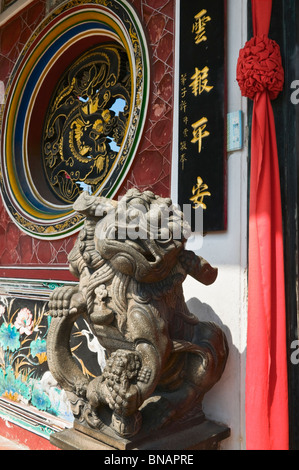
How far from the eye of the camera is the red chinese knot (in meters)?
1.85

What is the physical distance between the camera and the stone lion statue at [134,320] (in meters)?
1.54

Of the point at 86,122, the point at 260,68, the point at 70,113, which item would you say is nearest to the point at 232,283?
the point at 260,68

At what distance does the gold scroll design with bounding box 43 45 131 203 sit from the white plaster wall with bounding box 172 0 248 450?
1122 millimetres

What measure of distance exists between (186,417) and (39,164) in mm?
2533

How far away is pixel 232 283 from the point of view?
1.98 metres

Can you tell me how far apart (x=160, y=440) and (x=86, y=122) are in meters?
2.44

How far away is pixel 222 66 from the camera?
211cm

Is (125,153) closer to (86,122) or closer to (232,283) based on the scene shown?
(86,122)

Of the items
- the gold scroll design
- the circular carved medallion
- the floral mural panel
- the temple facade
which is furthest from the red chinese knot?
the floral mural panel

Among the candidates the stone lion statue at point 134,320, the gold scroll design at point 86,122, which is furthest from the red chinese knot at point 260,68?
the gold scroll design at point 86,122

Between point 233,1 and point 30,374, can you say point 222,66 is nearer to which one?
point 233,1

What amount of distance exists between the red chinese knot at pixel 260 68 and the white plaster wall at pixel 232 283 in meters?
0.14

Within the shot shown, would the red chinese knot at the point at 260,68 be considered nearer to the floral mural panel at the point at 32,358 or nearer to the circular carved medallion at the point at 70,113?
the circular carved medallion at the point at 70,113

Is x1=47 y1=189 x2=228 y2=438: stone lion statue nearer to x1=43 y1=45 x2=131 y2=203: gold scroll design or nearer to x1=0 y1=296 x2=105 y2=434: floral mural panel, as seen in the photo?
x1=0 y1=296 x2=105 y2=434: floral mural panel
